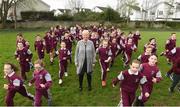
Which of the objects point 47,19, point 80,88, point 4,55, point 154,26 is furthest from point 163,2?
point 80,88

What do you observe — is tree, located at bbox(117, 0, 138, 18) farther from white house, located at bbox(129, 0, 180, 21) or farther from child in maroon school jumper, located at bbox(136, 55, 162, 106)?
child in maroon school jumper, located at bbox(136, 55, 162, 106)

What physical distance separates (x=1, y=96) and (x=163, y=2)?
104m

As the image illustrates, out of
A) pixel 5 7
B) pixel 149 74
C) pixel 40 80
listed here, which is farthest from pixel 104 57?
pixel 5 7

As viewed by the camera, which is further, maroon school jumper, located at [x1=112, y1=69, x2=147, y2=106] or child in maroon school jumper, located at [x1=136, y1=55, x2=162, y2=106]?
child in maroon school jumper, located at [x1=136, y1=55, x2=162, y2=106]

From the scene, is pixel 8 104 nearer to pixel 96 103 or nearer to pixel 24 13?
pixel 96 103

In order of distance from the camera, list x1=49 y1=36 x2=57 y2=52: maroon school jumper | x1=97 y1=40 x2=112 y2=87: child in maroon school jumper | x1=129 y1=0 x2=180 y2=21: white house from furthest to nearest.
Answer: x1=129 y1=0 x2=180 y2=21: white house, x1=49 y1=36 x2=57 y2=52: maroon school jumper, x1=97 y1=40 x2=112 y2=87: child in maroon school jumper

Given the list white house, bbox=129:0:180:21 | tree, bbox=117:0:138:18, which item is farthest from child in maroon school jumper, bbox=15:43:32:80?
white house, bbox=129:0:180:21

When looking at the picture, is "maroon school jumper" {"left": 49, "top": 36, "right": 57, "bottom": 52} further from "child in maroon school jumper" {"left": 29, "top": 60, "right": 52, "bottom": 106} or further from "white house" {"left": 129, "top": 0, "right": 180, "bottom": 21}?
"white house" {"left": 129, "top": 0, "right": 180, "bottom": 21}

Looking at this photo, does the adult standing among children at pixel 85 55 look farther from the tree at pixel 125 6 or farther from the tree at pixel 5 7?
the tree at pixel 125 6

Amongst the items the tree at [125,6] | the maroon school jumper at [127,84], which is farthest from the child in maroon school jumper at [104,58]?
the tree at [125,6]

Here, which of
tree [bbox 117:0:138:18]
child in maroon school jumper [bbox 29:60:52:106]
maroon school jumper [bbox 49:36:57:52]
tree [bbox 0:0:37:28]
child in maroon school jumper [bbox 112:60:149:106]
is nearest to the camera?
child in maroon school jumper [bbox 112:60:149:106]

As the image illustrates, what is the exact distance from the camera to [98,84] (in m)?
12.3

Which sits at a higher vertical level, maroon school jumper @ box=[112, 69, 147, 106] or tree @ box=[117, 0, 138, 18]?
tree @ box=[117, 0, 138, 18]

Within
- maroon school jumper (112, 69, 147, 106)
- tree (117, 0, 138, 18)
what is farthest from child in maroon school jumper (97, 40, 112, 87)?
tree (117, 0, 138, 18)
